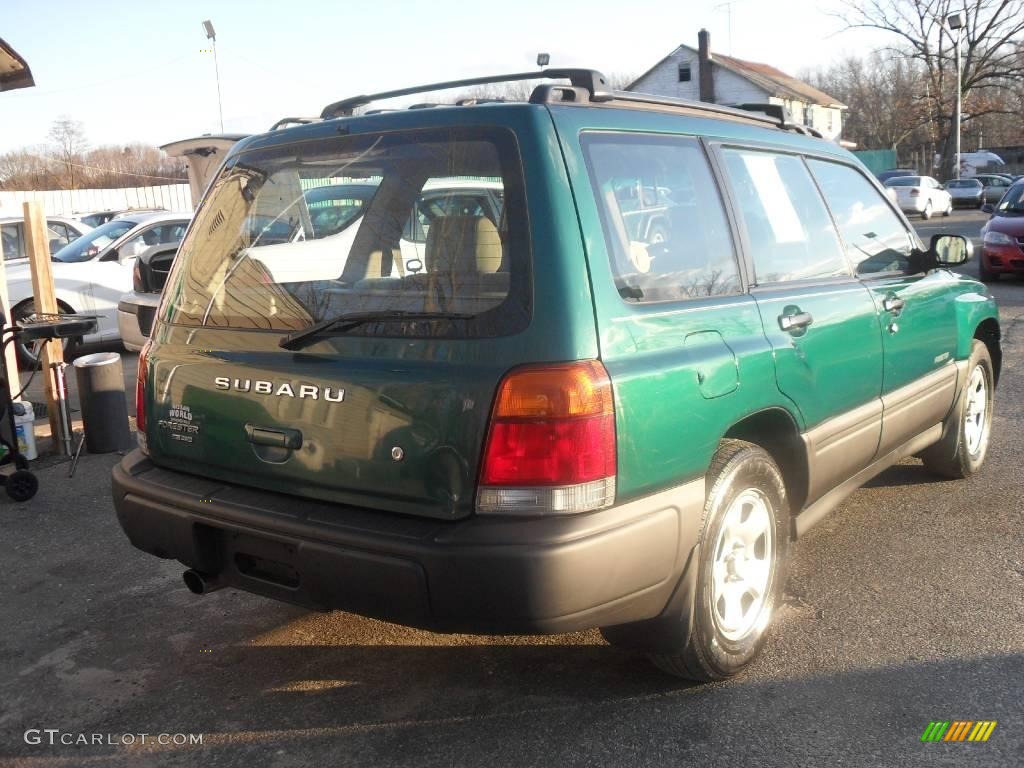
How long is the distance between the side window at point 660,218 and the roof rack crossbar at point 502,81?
0.58ft

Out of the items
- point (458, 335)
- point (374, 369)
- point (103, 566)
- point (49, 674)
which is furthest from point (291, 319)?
point (103, 566)

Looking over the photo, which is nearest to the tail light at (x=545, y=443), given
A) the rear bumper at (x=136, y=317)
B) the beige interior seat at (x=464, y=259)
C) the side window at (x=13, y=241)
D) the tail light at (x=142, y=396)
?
the beige interior seat at (x=464, y=259)

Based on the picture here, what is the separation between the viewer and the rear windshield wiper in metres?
2.74

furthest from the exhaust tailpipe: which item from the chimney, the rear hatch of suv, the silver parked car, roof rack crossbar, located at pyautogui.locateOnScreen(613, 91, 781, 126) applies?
the chimney

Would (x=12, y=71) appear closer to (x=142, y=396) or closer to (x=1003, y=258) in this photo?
(x=142, y=396)

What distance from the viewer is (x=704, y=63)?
55312 millimetres

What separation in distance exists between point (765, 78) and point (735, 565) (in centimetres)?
5913

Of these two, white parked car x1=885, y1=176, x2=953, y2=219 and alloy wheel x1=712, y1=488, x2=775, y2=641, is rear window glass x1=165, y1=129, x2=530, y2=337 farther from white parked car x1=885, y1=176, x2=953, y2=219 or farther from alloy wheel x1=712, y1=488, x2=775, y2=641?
white parked car x1=885, y1=176, x2=953, y2=219

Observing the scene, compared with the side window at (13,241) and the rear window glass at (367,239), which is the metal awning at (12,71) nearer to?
the rear window glass at (367,239)

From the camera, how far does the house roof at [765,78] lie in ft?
180

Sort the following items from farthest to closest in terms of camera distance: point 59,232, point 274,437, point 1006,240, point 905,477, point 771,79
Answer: point 771,79, point 1006,240, point 59,232, point 905,477, point 274,437

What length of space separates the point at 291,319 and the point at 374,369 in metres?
0.42

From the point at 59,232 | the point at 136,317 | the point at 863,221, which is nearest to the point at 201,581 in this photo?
the point at 863,221

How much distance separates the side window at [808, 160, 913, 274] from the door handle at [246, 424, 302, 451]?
8.07 feet
